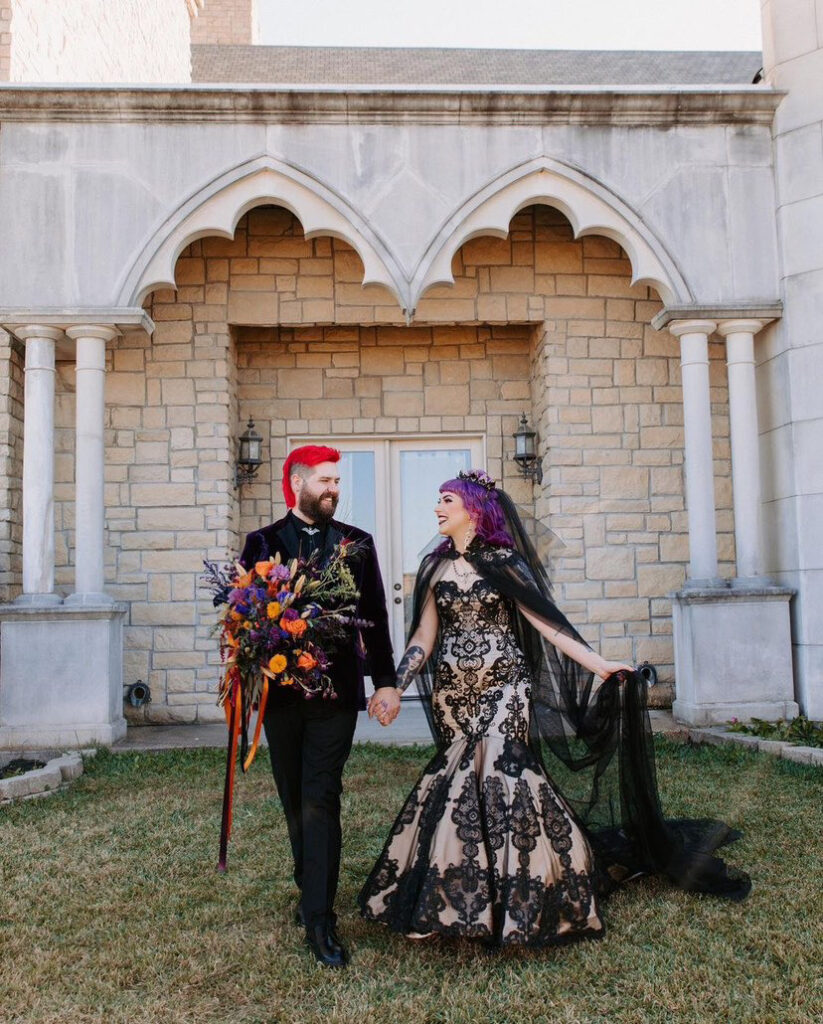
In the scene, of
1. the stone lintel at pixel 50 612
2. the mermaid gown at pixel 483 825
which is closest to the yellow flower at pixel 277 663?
the mermaid gown at pixel 483 825

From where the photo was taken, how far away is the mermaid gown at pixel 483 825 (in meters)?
3.12

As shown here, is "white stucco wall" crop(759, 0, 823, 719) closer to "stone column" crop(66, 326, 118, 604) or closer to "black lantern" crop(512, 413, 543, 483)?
"black lantern" crop(512, 413, 543, 483)

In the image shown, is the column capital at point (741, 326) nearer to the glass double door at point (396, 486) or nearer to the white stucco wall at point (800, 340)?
the white stucco wall at point (800, 340)

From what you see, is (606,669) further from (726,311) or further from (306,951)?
(726,311)

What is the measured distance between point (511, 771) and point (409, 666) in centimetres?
55

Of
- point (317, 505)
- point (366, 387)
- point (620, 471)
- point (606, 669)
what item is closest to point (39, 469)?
point (366, 387)

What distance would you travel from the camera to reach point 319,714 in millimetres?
3328

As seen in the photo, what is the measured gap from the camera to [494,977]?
117 inches

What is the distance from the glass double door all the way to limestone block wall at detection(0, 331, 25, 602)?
8.02 ft

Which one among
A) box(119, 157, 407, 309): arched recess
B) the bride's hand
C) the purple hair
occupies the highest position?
box(119, 157, 407, 309): arched recess

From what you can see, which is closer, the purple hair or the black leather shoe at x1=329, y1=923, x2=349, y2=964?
the black leather shoe at x1=329, y1=923, x2=349, y2=964

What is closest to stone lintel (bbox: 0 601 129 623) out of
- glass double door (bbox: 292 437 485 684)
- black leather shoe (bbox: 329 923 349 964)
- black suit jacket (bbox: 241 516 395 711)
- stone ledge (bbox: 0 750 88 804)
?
stone ledge (bbox: 0 750 88 804)

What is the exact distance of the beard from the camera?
347 cm

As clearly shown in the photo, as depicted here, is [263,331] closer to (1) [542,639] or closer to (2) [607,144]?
(2) [607,144]
